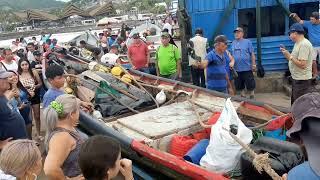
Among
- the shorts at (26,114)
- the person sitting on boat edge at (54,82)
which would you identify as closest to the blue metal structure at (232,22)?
the shorts at (26,114)

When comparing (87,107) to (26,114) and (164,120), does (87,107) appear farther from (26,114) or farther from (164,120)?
(164,120)

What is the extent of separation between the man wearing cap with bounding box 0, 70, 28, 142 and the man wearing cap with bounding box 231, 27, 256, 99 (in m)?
4.45

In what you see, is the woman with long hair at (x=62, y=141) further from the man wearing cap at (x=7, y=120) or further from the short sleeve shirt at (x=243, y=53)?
the short sleeve shirt at (x=243, y=53)

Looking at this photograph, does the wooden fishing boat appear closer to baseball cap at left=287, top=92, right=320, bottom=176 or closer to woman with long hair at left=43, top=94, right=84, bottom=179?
woman with long hair at left=43, top=94, right=84, bottom=179

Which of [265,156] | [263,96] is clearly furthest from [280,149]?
[263,96]

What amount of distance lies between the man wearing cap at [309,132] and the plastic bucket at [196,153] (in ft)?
7.84

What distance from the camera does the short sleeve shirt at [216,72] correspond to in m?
6.09

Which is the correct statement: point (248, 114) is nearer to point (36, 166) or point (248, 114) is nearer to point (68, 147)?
point (68, 147)

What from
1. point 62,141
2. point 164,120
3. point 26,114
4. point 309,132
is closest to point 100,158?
point 62,141

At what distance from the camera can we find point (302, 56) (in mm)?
5898

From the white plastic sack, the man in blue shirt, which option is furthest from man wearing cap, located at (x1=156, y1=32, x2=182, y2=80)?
the white plastic sack

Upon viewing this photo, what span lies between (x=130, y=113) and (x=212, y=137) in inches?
92.3

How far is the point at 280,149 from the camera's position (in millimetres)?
3764

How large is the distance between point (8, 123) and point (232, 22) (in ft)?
22.0
